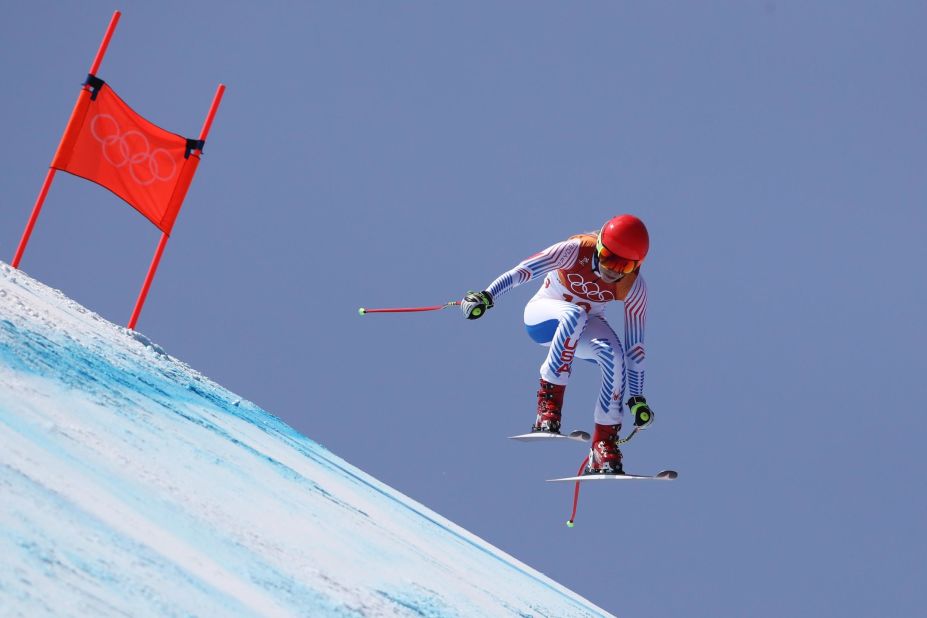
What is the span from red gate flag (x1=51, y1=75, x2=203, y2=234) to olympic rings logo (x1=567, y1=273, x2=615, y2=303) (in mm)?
2458

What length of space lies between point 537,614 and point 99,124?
12.8 feet

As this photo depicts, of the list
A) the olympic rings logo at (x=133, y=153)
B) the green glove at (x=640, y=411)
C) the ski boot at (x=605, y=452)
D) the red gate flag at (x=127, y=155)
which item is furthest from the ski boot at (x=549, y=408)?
the olympic rings logo at (x=133, y=153)

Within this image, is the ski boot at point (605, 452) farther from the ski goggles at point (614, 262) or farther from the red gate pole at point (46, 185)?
the red gate pole at point (46, 185)

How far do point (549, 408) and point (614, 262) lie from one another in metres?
0.83

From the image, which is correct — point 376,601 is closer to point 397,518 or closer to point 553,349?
point 397,518

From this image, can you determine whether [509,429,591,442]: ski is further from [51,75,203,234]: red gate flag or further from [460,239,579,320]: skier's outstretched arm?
[51,75,203,234]: red gate flag

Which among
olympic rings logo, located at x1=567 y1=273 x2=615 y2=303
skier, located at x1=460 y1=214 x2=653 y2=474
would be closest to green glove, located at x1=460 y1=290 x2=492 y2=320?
skier, located at x1=460 y1=214 x2=653 y2=474

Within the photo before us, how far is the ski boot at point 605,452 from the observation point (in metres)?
6.00

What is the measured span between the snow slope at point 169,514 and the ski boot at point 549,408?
0.75 meters

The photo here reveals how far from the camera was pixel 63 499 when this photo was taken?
Result: 2824 millimetres

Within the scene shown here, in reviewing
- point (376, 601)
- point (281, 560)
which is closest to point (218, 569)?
point (281, 560)

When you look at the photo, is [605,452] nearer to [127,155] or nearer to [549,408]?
[549,408]

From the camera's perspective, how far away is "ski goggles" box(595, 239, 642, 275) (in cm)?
592

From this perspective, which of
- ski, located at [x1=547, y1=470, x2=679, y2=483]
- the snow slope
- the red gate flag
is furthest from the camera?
the red gate flag
